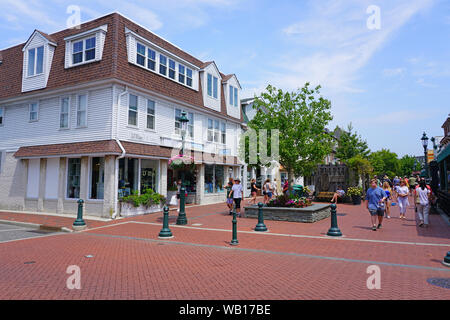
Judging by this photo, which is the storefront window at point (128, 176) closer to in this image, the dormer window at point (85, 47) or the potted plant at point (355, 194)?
the dormer window at point (85, 47)

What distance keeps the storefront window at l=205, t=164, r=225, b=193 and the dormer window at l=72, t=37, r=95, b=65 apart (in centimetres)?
1001

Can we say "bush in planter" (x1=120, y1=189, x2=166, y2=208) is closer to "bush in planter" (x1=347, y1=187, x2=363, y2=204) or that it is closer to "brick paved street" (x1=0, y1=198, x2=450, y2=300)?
"brick paved street" (x1=0, y1=198, x2=450, y2=300)

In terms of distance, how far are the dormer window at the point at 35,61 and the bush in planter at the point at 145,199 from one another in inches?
358

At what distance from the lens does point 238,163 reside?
24000 millimetres

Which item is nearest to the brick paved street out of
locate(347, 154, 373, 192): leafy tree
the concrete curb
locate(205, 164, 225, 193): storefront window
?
the concrete curb

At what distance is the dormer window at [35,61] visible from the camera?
17.2m

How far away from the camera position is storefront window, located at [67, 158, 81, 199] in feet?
50.9

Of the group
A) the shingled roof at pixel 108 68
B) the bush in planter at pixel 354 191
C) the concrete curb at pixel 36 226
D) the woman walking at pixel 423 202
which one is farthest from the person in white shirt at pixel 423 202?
the concrete curb at pixel 36 226

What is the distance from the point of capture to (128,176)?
1570cm

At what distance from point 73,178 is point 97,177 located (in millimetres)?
1648

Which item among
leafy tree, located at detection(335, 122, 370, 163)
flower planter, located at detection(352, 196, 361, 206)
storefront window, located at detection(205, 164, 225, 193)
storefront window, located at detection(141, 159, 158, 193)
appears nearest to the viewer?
storefront window, located at detection(141, 159, 158, 193)

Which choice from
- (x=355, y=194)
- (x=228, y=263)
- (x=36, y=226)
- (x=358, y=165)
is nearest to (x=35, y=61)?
(x=36, y=226)

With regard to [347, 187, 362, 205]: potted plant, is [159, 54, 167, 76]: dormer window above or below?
above
